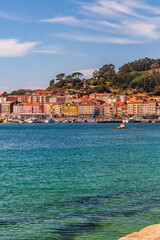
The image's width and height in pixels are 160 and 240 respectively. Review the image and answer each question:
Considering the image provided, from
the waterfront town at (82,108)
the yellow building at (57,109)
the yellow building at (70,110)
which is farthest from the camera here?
the yellow building at (57,109)

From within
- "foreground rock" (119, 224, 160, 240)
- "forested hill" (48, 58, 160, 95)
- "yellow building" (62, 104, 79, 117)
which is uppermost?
"forested hill" (48, 58, 160, 95)

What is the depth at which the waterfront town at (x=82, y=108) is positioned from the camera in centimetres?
14562

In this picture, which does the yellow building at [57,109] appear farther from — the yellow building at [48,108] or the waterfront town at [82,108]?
the yellow building at [48,108]

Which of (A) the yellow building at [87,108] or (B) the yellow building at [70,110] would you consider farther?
(B) the yellow building at [70,110]

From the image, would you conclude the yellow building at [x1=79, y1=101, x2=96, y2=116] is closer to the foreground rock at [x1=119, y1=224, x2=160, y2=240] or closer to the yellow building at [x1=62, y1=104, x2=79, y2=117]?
the yellow building at [x1=62, y1=104, x2=79, y2=117]

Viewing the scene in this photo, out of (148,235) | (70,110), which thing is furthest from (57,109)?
(148,235)

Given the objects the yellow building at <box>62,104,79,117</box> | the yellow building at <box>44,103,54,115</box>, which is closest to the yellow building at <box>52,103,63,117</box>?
the yellow building at <box>44,103,54,115</box>

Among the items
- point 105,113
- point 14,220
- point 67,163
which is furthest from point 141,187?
point 105,113

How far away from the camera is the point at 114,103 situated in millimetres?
154750

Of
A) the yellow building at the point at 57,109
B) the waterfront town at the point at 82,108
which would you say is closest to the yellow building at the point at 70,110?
the waterfront town at the point at 82,108

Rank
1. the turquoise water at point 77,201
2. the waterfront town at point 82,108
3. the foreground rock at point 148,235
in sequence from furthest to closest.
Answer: the waterfront town at point 82,108, the turquoise water at point 77,201, the foreground rock at point 148,235

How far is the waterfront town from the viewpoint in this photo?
14562 centimetres

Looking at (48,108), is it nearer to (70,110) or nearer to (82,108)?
(70,110)

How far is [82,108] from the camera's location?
5969 inches
